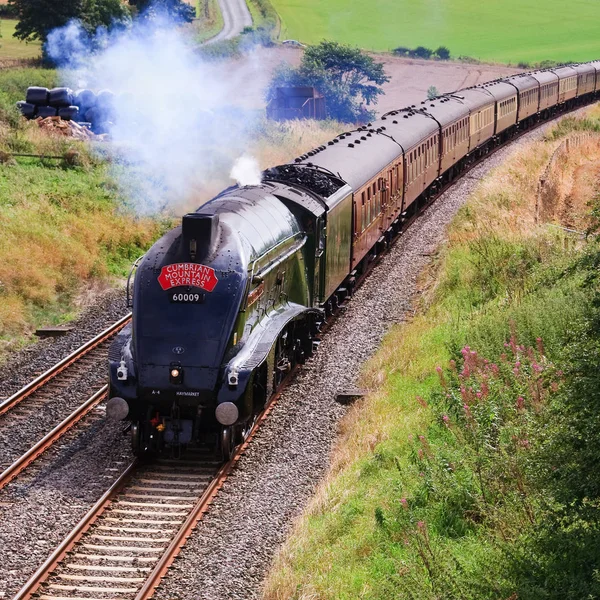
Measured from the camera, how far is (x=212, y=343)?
1267 cm

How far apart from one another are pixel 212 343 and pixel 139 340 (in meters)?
0.99

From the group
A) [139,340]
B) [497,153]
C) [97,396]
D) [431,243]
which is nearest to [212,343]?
[139,340]

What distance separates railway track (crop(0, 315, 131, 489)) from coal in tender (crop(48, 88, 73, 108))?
22.8 m

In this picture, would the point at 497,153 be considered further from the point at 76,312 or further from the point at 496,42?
the point at 496,42

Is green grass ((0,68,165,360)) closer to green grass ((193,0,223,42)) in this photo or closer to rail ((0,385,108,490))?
rail ((0,385,108,490))

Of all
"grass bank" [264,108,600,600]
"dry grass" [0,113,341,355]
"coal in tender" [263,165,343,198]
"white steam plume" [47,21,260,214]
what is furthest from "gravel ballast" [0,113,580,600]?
"white steam plume" [47,21,260,214]

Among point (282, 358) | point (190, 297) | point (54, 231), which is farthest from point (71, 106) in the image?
point (190, 297)

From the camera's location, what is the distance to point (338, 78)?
67.5m

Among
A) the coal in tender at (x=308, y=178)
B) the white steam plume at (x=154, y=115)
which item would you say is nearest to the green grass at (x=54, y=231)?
the white steam plume at (x=154, y=115)

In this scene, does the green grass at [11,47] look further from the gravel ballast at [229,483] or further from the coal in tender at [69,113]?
the gravel ballast at [229,483]

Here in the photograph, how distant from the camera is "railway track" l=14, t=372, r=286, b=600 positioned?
32.8 feet

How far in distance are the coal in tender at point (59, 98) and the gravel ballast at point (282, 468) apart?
863 inches

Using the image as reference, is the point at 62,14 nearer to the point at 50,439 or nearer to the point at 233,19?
the point at 50,439

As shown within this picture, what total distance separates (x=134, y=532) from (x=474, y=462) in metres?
4.08
